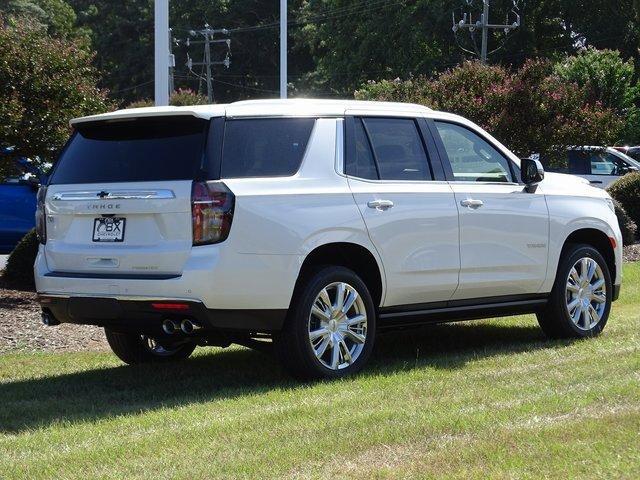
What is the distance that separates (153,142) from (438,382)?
2.43 m

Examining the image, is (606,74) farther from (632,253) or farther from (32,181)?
(32,181)

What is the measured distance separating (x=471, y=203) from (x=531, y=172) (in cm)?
77

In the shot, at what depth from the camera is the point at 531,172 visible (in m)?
9.53

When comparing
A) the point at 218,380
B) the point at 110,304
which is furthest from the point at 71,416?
the point at 218,380

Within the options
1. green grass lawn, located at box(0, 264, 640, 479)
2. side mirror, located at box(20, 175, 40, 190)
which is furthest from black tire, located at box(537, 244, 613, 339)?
side mirror, located at box(20, 175, 40, 190)

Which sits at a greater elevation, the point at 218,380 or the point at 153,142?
the point at 153,142

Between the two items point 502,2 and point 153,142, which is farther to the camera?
point 502,2

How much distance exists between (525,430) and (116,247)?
3.06 metres

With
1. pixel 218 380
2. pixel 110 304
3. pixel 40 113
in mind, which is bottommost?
pixel 218 380

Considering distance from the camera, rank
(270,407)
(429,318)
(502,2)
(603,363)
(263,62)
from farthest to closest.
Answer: (263,62) → (502,2) → (429,318) → (603,363) → (270,407)

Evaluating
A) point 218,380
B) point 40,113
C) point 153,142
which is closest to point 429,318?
point 218,380

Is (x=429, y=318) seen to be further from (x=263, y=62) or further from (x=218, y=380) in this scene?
(x=263, y=62)

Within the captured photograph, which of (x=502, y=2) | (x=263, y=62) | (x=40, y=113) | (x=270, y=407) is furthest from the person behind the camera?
(x=263, y=62)

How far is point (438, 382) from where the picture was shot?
7762mm
